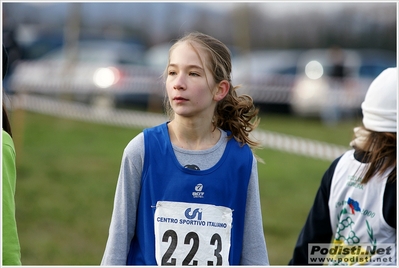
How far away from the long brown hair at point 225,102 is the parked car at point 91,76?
14.6 m

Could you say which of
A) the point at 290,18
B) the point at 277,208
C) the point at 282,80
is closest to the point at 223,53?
the point at 277,208

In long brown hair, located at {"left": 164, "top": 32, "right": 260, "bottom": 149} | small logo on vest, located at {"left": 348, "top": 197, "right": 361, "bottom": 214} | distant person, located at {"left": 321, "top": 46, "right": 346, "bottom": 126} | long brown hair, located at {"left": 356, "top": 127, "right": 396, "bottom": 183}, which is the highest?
distant person, located at {"left": 321, "top": 46, "right": 346, "bottom": 126}

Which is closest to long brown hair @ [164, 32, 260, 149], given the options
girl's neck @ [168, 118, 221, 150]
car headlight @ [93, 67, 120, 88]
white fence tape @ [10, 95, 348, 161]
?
girl's neck @ [168, 118, 221, 150]

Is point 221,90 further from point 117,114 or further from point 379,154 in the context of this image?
point 117,114

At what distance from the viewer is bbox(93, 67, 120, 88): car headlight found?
1870 cm

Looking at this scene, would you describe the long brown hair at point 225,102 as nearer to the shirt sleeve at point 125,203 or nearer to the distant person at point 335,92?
the shirt sleeve at point 125,203

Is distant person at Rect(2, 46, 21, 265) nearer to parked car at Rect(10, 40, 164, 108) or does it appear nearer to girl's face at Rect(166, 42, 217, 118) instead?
girl's face at Rect(166, 42, 217, 118)

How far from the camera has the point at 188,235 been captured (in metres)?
3.24

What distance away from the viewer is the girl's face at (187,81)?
3.28 metres

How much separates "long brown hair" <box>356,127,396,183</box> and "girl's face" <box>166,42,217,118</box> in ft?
3.20

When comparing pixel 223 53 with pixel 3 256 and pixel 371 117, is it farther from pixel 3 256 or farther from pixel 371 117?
pixel 3 256

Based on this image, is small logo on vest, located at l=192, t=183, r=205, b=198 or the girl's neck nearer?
small logo on vest, located at l=192, t=183, r=205, b=198

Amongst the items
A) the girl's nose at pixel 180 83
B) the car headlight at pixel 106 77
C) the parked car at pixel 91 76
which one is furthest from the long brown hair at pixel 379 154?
the car headlight at pixel 106 77

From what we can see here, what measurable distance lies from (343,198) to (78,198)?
525cm
